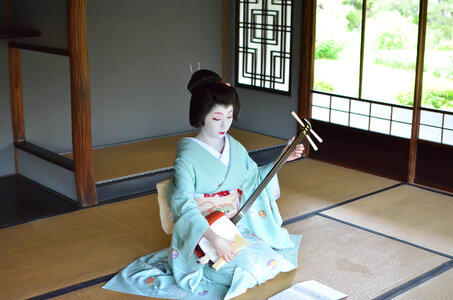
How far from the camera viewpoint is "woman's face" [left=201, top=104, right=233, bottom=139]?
3087mm

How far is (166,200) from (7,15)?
263 cm

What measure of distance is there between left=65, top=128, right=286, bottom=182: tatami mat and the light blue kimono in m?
1.64

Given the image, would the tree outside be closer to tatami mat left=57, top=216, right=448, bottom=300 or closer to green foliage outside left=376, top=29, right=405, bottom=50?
green foliage outside left=376, top=29, right=405, bottom=50

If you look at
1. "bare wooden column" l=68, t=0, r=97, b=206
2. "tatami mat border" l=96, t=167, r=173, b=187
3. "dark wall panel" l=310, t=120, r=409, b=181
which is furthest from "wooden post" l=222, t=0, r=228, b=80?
"bare wooden column" l=68, t=0, r=97, b=206

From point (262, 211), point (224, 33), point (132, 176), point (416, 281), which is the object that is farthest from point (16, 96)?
point (416, 281)

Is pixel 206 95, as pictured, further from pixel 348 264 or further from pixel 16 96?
pixel 16 96

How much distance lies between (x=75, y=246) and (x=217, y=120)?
4.35 feet

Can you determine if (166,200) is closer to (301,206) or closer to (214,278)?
(214,278)

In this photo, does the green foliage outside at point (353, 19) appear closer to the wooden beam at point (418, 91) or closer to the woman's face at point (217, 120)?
the wooden beam at point (418, 91)

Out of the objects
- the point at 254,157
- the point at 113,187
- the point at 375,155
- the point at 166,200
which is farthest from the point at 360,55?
the point at 166,200

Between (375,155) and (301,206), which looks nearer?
(301,206)

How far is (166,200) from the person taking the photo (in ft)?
10.5

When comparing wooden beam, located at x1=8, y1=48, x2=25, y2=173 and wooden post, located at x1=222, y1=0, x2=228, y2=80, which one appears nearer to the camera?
wooden beam, located at x1=8, y1=48, x2=25, y2=173

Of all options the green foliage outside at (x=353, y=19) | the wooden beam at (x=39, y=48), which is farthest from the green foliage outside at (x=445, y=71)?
the wooden beam at (x=39, y=48)
